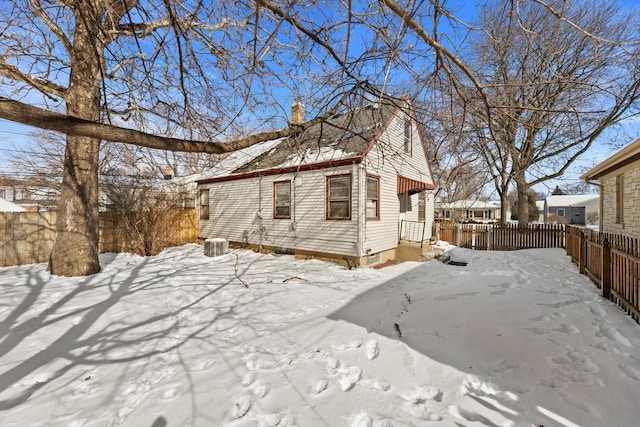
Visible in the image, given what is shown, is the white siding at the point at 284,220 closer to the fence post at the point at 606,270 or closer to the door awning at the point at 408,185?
the door awning at the point at 408,185

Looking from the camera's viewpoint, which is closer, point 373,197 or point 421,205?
point 373,197

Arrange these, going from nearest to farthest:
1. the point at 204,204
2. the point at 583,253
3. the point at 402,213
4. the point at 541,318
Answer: the point at 541,318 → the point at 583,253 → the point at 402,213 → the point at 204,204

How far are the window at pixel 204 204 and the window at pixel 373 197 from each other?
8531 mm

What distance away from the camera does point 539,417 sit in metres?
2.07

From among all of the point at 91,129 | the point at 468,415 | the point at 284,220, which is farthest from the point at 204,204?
the point at 468,415

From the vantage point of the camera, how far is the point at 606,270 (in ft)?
15.6

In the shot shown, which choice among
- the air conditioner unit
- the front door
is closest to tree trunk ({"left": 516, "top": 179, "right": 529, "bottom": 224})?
the front door

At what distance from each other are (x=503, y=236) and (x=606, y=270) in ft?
30.3

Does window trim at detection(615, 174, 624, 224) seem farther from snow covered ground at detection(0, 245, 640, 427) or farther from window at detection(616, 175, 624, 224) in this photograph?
snow covered ground at detection(0, 245, 640, 427)

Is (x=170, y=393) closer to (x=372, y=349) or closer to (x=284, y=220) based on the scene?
(x=372, y=349)

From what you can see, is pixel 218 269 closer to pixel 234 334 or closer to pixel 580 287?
pixel 234 334

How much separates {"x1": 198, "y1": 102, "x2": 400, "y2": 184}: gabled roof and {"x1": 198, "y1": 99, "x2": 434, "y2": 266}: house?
4cm

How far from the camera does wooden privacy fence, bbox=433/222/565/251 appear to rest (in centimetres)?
1223

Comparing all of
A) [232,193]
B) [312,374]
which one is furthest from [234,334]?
[232,193]
